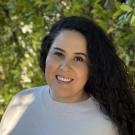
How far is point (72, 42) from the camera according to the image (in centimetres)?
221

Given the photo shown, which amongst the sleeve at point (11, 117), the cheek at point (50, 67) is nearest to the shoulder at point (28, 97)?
the sleeve at point (11, 117)

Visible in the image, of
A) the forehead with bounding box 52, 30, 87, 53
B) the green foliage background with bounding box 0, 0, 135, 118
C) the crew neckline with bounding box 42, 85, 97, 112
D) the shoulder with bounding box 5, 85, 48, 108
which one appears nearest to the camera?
the forehead with bounding box 52, 30, 87, 53

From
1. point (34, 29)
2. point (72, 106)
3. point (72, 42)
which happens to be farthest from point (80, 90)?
point (34, 29)

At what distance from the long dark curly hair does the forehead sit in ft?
0.06

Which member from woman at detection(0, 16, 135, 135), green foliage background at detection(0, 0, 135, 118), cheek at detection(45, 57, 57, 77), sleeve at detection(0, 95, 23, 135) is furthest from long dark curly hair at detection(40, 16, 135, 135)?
green foliage background at detection(0, 0, 135, 118)

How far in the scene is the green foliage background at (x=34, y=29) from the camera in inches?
125

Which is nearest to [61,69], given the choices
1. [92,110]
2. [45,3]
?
[92,110]

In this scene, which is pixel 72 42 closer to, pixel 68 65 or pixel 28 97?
pixel 68 65

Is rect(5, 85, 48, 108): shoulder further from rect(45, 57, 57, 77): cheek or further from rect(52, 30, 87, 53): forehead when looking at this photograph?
rect(52, 30, 87, 53): forehead

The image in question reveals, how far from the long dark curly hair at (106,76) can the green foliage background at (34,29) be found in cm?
43

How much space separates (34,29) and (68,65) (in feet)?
6.08

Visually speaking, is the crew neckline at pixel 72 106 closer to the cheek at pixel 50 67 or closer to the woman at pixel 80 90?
the woman at pixel 80 90

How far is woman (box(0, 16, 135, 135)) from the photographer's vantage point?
7.29ft

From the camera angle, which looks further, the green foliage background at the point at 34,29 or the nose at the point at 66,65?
Answer: the green foliage background at the point at 34,29
